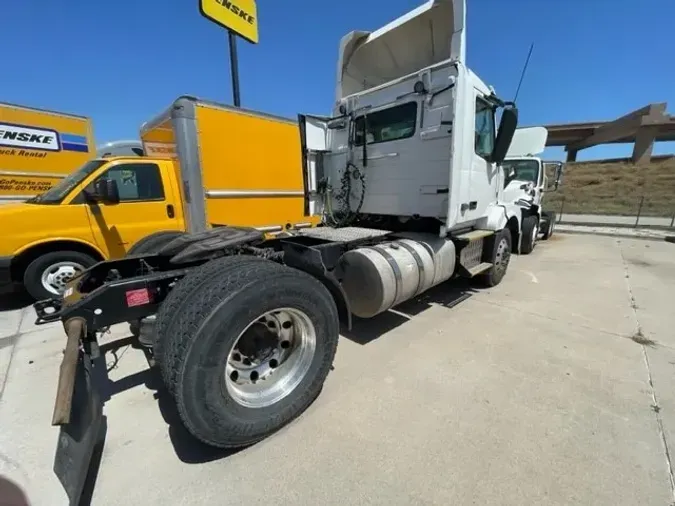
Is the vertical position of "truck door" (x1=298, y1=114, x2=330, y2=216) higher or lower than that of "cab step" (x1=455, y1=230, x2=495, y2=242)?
higher

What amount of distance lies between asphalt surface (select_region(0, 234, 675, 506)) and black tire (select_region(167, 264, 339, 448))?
0.64 ft

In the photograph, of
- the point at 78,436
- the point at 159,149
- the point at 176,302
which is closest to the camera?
the point at 78,436

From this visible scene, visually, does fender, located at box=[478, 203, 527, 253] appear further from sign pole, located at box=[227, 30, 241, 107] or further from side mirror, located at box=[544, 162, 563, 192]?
sign pole, located at box=[227, 30, 241, 107]

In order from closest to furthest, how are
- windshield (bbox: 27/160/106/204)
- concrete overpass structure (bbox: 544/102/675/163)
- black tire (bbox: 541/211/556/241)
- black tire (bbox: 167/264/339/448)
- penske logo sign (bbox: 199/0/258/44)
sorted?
black tire (bbox: 167/264/339/448)
windshield (bbox: 27/160/106/204)
penske logo sign (bbox: 199/0/258/44)
black tire (bbox: 541/211/556/241)
concrete overpass structure (bbox: 544/102/675/163)

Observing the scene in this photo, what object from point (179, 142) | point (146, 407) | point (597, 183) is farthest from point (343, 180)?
point (597, 183)

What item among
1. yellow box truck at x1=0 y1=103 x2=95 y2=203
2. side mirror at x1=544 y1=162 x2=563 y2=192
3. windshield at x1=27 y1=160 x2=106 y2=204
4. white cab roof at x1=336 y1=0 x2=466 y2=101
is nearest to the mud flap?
windshield at x1=27 y1=160 x2=106 y2=204

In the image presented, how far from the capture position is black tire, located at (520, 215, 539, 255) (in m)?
7.74

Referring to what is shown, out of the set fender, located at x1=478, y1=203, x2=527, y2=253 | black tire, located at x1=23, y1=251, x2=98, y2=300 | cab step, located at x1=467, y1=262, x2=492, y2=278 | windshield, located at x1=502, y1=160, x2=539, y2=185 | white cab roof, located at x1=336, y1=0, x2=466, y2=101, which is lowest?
cab step, located at x1=467, y1=262, x2=492, y2=278

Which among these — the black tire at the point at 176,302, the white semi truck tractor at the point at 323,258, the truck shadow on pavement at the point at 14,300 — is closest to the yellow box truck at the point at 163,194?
the white semi truck tractor at the point at 323,258

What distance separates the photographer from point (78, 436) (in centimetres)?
149

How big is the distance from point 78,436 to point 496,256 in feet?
17.8

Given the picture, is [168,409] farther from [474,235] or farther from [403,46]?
[403,46]

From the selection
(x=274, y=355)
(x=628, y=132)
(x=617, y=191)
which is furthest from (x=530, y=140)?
(x=628, y=132)

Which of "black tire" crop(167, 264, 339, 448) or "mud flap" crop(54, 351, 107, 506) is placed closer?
"mud flap" crop(54, 351, 107, 506)
